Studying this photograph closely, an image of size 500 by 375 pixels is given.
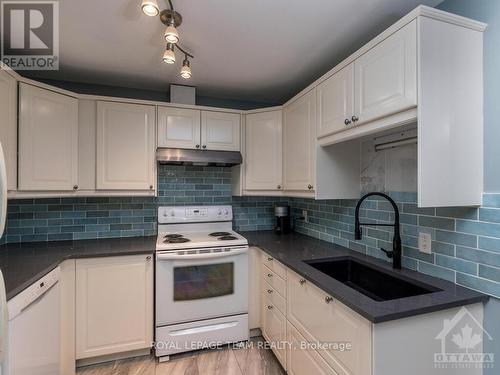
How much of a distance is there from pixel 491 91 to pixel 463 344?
1.19 metres

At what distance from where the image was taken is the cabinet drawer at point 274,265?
1869 millimetres

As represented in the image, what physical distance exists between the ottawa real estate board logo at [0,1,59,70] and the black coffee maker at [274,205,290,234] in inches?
88.6

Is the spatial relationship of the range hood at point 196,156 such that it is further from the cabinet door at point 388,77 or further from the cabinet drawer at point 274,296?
the cabinet door at point 388,77

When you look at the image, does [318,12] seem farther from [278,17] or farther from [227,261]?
[227,261]

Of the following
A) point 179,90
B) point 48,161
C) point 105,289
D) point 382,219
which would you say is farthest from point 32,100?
point 382,219

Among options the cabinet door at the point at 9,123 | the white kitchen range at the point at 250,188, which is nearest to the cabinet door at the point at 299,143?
the white kitchen range at the point at 250,188

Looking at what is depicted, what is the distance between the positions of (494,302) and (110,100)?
2850mm

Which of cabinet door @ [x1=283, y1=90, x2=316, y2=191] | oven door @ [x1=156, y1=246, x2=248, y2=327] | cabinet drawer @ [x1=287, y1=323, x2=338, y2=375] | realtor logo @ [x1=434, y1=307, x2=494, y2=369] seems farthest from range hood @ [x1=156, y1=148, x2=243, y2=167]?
realtor logo @ [x1=434, y1=307, x2=494, y2=369]

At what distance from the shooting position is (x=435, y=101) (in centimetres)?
117

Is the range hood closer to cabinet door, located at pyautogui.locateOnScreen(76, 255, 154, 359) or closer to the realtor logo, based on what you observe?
cabinet door, located at pyautogui.locateOnScreen(76, 255, 154, 359)

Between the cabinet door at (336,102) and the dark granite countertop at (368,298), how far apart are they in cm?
91

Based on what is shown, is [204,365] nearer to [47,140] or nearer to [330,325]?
[330,325]

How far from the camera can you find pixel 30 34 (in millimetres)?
1687

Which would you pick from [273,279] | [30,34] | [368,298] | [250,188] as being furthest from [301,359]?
[30,34]
